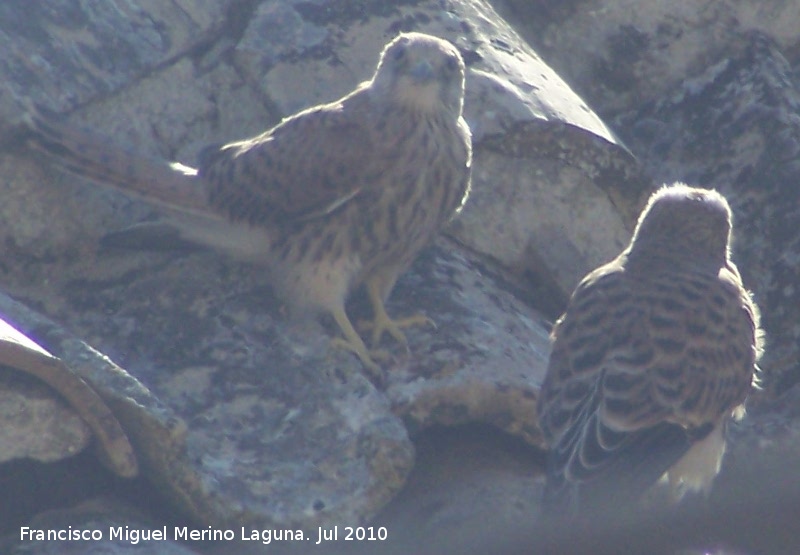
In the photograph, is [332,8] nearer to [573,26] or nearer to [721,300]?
[573,26]

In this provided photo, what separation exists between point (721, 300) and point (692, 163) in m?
1.07

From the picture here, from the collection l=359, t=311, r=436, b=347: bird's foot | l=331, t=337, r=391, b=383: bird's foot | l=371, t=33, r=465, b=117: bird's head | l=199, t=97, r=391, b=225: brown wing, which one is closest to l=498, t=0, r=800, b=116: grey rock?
l=371, t=33, r=465, b=117: bird's head

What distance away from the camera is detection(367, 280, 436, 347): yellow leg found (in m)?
3.57

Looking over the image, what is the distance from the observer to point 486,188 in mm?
4148

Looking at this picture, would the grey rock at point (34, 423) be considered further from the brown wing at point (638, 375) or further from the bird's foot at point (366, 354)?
the brown wing at point (638, 375)

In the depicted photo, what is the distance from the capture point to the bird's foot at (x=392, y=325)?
3553mm

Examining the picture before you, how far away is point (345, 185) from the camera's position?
4000 mm

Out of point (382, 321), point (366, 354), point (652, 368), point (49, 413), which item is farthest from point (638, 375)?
point (49, 413)

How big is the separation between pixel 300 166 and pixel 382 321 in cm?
56

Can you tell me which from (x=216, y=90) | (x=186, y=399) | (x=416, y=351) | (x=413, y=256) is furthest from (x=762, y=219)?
(x=186, y=399)


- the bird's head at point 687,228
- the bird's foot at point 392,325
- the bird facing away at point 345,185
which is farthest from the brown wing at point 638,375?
the bird facing away at point 345,185

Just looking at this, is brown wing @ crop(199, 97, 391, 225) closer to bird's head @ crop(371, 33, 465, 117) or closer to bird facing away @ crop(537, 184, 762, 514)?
bird's head @ crop(371, 33, 465, 117)

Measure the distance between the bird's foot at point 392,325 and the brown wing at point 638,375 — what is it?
0.38 metres

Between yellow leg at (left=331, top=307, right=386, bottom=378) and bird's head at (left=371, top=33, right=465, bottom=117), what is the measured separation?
0.73 meters
